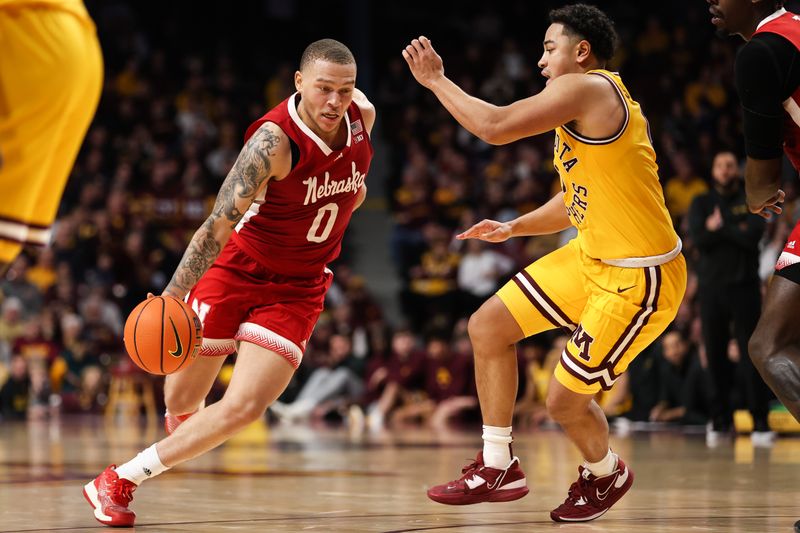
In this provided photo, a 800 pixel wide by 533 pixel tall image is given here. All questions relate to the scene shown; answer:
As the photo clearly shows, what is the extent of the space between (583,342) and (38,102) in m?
2.57

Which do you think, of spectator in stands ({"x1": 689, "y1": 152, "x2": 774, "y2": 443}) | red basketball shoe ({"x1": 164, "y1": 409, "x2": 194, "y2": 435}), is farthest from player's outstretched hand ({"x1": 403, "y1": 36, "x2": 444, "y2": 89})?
spectator in stands ({"x1": 689, "y1": 152, "x2": 774, "y2": 443})

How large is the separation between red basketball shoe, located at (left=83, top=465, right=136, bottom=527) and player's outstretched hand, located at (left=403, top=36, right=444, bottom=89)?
216cm

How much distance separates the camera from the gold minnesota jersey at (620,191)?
209 inches

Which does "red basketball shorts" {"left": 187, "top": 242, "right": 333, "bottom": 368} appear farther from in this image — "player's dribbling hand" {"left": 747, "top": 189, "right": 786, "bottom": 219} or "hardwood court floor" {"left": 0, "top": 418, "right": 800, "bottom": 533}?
"player's dribbling hand" {"left": 747, "top": 189, "right": 786, "bottom": 219}

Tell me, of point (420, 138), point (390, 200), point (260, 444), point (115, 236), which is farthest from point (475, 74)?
point (260, 444)

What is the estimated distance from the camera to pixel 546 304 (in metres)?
5.57

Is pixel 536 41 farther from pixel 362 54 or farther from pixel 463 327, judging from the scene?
pixel 463 327

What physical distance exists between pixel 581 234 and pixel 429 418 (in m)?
9.26

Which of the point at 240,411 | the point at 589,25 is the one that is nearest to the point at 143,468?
the point at 240,411

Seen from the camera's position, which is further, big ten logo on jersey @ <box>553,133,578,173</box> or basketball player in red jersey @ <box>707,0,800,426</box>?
big ten logo on jersey @ <box>553,133,578,173</box>

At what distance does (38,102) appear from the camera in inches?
153

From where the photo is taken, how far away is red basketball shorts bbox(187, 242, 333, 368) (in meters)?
5.85

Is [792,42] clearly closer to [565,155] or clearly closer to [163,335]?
[565,155]

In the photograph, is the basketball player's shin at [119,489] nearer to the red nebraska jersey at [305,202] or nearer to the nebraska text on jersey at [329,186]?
the red nebraska jersey at [305,202]
